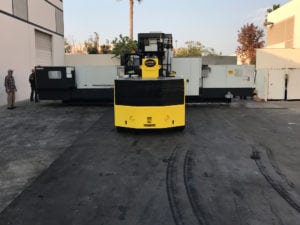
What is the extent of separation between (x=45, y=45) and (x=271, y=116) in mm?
19342

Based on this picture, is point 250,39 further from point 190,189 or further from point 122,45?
point 190,189

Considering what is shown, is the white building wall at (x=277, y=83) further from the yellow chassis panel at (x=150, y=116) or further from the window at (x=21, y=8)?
the window at (x=21, y=8)

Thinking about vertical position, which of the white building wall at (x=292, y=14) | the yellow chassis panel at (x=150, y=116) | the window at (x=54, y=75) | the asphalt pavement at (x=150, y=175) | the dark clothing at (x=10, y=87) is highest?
the white building wall at (x=292, y=14)

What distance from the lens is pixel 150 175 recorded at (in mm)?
7488

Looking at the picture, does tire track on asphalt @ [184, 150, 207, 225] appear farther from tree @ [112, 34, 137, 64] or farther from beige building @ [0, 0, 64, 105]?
tree @ [112, 34, 137, 64]

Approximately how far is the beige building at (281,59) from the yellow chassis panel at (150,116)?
1441 cm

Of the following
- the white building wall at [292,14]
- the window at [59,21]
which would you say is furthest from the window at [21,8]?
the white building wall at [292,14]

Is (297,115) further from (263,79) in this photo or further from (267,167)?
(267,167)

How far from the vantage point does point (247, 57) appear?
52094mm

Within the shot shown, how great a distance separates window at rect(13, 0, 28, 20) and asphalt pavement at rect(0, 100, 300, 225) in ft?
36.7

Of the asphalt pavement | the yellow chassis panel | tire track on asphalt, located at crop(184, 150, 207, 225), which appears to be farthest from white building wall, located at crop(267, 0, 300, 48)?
tire track on asphalt, located at crop(184, 150, 207, 225)

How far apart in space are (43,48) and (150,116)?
19.8 m

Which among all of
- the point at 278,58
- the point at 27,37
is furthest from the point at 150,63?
the point at 278,58

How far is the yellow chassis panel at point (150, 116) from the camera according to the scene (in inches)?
456
